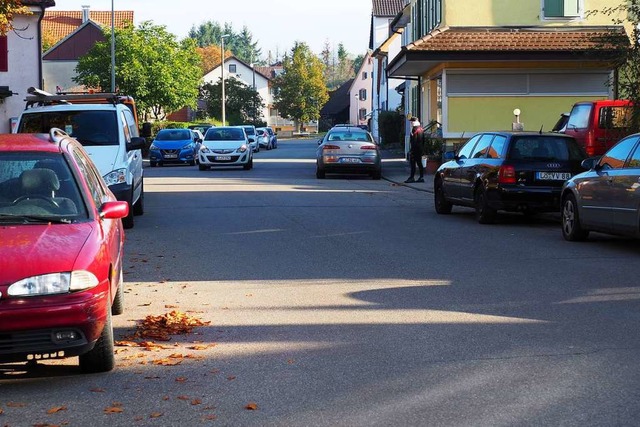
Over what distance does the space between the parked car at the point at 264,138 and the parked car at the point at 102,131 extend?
49.6 m

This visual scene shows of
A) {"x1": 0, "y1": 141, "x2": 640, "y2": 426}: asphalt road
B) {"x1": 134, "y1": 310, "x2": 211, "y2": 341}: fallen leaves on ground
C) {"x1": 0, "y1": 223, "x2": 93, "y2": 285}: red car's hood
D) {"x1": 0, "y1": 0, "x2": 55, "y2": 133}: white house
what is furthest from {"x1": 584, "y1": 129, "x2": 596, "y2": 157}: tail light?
{"x1": 0, "y1": 0, "x2": 55, "y2": 133}: white house

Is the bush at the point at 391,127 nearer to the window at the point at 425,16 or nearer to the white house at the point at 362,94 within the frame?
the window at the point at 425,16

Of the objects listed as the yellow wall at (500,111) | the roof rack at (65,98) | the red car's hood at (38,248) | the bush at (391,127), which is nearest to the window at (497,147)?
the roof rack at (65,98)

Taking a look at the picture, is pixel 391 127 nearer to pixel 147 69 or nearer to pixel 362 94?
pixel 147 69

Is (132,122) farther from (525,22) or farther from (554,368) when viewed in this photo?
(525,22)

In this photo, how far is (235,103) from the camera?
99.8m

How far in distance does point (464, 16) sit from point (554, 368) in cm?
2746

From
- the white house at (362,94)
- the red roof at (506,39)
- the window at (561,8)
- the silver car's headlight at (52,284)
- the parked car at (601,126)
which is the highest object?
the white house at (362,94)

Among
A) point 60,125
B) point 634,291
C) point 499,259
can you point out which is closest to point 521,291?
point 634,291

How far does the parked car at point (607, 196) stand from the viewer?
499 inches

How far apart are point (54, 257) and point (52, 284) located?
0.19 metres

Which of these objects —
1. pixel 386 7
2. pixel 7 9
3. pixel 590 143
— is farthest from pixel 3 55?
pixel 386 7

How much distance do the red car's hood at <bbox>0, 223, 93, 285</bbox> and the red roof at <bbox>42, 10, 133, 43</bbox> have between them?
94.6 meters

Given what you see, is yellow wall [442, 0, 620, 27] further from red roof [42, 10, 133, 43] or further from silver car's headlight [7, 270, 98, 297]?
red roof [42, 10, 133, 43]
